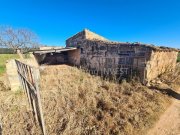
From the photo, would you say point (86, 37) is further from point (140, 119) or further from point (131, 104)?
point (140, 119)

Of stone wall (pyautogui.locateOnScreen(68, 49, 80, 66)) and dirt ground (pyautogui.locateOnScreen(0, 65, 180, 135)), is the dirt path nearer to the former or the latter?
dirt ground (pyautogui.locateOnScreen(0, 65, 180, 135))

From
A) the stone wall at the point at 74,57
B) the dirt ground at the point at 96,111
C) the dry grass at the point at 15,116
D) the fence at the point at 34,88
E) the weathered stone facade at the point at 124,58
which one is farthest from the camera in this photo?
the stone wall at the point at 74,57

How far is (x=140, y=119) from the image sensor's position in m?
4.71

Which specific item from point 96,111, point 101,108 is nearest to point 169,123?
point 101,108

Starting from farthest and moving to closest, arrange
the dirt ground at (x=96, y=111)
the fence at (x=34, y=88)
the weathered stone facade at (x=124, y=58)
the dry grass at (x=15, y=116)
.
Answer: the weathered stone facade at (x=124, y=58) < the dry grass at (x=15, y=116) < the dirt ground at (x=96, y=111) < the fence at (x=34, y=88)

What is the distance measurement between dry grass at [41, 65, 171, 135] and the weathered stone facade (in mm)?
1549

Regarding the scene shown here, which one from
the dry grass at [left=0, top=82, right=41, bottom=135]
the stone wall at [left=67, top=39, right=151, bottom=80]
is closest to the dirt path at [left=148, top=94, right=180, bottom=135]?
the stone wall at [left=67, top=39, right=151, bottom=80]

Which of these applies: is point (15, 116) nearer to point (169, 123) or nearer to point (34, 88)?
point (34, 88)

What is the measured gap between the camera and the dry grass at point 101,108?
447cm

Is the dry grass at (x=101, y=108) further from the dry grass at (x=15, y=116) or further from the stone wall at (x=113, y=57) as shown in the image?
the stone wall at (x=113, y=57)

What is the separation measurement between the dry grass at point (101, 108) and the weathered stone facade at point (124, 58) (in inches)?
61.0

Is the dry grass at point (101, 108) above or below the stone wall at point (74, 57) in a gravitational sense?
below

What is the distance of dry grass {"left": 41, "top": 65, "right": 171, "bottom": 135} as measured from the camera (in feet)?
14.7

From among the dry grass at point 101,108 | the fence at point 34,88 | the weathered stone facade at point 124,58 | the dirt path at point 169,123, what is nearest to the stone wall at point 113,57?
the weathered stone facade at point 124,58
